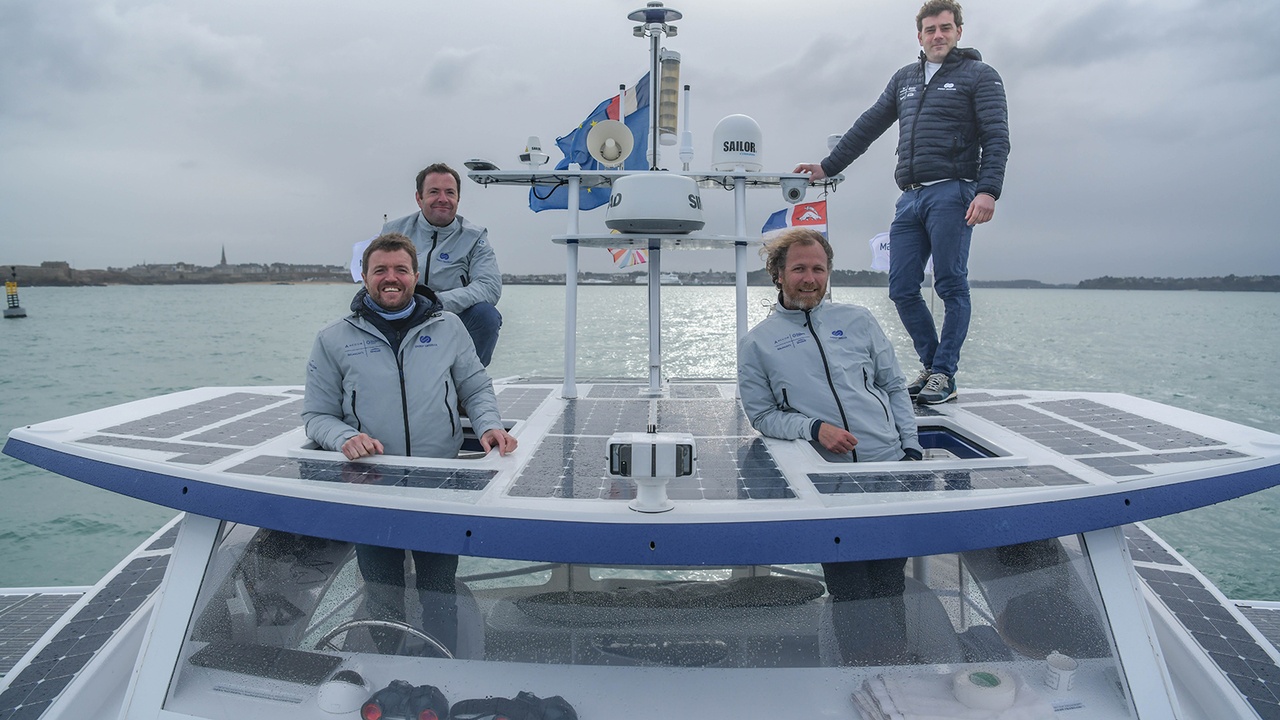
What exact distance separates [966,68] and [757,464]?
2.68 metres

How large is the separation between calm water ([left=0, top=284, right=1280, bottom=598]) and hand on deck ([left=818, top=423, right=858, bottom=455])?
1.65 metres

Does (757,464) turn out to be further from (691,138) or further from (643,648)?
(691,138)

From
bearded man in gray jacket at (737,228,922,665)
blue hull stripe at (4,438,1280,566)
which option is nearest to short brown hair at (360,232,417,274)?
blue hull stripe at (4,438,1280,566)

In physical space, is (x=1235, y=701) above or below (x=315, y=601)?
below

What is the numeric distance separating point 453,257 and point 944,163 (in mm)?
2895

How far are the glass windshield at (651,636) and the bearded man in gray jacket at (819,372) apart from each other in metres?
0.61

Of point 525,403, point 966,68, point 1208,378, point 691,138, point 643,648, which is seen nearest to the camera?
point 643,648

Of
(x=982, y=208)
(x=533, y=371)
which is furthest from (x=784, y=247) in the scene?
(x=533, y=371)

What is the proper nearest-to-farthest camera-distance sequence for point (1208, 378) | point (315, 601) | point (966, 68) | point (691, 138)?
point (315, 601) → point (966, 68) → point (691, 138) → point (1208, 378)

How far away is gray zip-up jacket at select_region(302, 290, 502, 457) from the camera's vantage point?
126 inches

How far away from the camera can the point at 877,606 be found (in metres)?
2.78

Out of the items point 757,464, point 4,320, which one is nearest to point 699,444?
point 757,464

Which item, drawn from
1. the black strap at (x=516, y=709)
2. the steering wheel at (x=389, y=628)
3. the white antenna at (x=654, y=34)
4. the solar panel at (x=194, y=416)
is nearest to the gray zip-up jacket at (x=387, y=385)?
the steering wheel at (x=389, y=628)

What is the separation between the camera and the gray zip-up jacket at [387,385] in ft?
10.5
